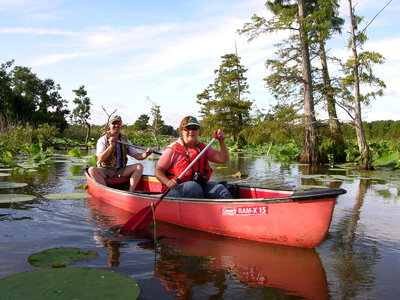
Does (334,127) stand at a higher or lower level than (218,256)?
higher

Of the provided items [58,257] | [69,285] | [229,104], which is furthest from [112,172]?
[229,104]

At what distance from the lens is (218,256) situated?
3170mm

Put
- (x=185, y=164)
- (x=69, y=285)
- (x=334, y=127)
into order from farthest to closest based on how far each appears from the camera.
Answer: (x=334, y=127), (x=185, y=164), (x=69, y=285)

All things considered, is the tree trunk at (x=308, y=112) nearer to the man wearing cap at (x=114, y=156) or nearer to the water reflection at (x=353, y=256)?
the man wearing cap at (x=114, y=156)

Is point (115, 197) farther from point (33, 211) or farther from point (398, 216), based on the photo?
point (398, 216)

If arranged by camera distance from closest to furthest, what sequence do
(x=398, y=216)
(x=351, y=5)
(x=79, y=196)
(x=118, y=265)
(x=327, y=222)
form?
(x=118, y=265), (x=327, y=222), (x=398, y=216), (x=79, y=196), (x=351, y=5)

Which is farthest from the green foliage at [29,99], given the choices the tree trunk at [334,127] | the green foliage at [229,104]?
the tree trunk at [334,127]

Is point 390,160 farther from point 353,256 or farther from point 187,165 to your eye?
point 187,165

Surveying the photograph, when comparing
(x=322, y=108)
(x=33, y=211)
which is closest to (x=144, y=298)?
(x=33, y=211)

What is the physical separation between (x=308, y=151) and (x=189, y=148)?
953 cm

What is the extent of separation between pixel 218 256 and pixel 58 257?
137 centimetres

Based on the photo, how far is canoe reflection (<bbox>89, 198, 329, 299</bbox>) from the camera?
8.37 feet

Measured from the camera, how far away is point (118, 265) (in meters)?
2.85

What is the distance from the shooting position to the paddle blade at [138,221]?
3898mm
